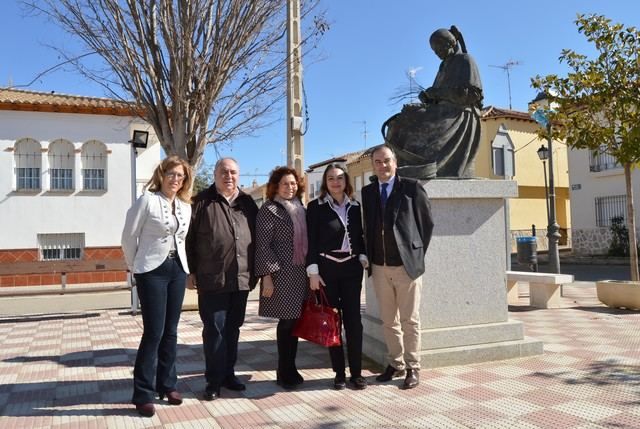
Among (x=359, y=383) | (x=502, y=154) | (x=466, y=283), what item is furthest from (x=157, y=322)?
(x=502, y=154)

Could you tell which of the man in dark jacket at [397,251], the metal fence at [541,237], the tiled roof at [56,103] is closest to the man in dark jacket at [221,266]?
the man in dark jacket at [397,251]

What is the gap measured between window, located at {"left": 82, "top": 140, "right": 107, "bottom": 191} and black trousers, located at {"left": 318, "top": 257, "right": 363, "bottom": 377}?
53.1 feet

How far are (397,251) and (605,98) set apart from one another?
6322mm

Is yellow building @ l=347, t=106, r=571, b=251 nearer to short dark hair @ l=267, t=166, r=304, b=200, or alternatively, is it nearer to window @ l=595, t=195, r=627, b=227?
window @ l=595, t=195, r=627, b=227

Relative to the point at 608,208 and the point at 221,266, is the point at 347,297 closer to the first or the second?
the point at 221,266

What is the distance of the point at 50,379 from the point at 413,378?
122 inches

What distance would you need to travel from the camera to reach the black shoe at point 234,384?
3.85m

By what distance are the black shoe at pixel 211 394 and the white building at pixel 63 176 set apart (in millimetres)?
14350

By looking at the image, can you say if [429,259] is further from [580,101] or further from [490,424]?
[580,101]

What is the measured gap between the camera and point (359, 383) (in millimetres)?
3789

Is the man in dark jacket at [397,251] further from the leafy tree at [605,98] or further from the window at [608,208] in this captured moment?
the window at [608,208]

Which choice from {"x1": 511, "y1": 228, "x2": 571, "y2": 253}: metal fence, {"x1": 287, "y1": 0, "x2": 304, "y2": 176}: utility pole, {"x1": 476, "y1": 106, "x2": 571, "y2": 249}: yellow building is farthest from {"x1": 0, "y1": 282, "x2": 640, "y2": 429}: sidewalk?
{"x1": 476, "y1": 106, "x2": 571, "y2": 249}: yellow building

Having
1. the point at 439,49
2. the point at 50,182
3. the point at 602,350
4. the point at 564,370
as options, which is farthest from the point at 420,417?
the point at 50,182

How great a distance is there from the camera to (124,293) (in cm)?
963
